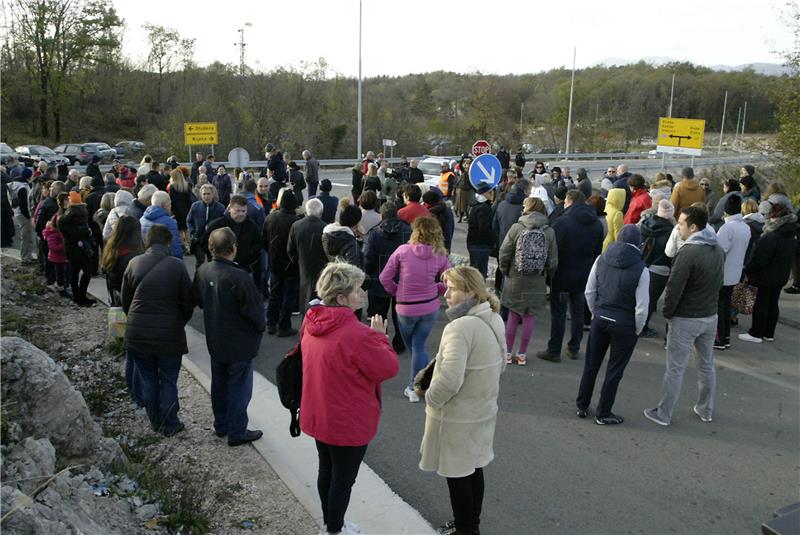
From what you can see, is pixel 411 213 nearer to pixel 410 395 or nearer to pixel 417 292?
pixel 417 292

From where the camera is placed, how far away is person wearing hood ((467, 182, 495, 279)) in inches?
358

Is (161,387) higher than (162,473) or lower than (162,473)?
higher

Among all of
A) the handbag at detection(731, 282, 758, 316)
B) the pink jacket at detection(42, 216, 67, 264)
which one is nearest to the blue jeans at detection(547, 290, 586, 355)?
the handbag at detection(731, 282, 758, 316)

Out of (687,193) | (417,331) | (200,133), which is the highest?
(200,133)

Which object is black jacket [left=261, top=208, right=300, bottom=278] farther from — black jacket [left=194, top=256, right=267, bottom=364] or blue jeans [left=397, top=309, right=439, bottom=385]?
black jacket [left=194, top=256, right=267, bottom=364]

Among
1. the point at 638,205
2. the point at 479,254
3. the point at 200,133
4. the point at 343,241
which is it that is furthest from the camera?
the point at 200,133

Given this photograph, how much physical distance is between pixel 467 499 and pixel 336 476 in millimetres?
875

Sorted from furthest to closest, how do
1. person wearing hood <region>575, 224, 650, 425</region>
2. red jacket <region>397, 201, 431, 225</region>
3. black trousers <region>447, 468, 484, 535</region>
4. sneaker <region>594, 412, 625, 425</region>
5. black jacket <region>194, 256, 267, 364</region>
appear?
red jacket <region>397, 201, 431, 225</region>
sneaker <region>594, 412, 625, 425</region>
person wearing hood <region>575, 224, 650, 425</region>
black jacket <region>194, 256, 267, 364</region>
black trousers <region>447, 468, 484, 535</region>

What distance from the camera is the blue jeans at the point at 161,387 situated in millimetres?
5547

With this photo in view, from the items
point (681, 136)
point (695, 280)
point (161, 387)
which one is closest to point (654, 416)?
point (695, 280)

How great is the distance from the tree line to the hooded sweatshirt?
36.5 m

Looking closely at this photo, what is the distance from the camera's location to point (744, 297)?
8719mm

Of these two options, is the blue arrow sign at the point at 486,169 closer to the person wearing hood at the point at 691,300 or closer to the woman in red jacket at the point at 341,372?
the person wearing hood at the point at 691,300

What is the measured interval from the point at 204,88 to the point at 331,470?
50.8 m
